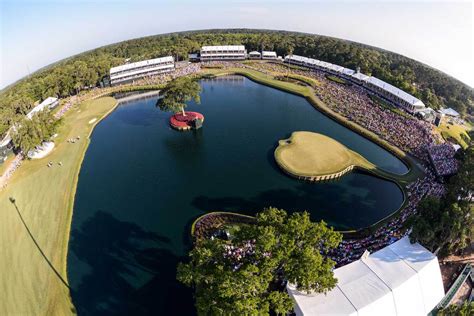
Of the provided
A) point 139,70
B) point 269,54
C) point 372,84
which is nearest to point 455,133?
point 372,84

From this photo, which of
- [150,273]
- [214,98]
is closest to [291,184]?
[150,273]

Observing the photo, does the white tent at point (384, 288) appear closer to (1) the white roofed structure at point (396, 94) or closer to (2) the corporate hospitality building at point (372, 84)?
(1) the white roofed structure at point (396, 94)

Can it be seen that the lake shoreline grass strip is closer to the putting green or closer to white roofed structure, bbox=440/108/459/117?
the putting green

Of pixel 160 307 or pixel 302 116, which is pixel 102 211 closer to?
pixel 160 307

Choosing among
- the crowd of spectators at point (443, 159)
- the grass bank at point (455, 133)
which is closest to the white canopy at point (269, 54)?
the grass bank at point (455, 133)

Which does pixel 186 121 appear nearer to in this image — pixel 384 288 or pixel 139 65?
pixel 139 65

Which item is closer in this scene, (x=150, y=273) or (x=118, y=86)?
(x=150, y=273)

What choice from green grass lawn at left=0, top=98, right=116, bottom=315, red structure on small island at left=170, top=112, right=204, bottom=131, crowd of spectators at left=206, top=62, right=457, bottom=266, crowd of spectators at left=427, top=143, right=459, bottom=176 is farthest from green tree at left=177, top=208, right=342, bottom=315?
red structure on small island at left=170, top=112, right=204, bottom=131
